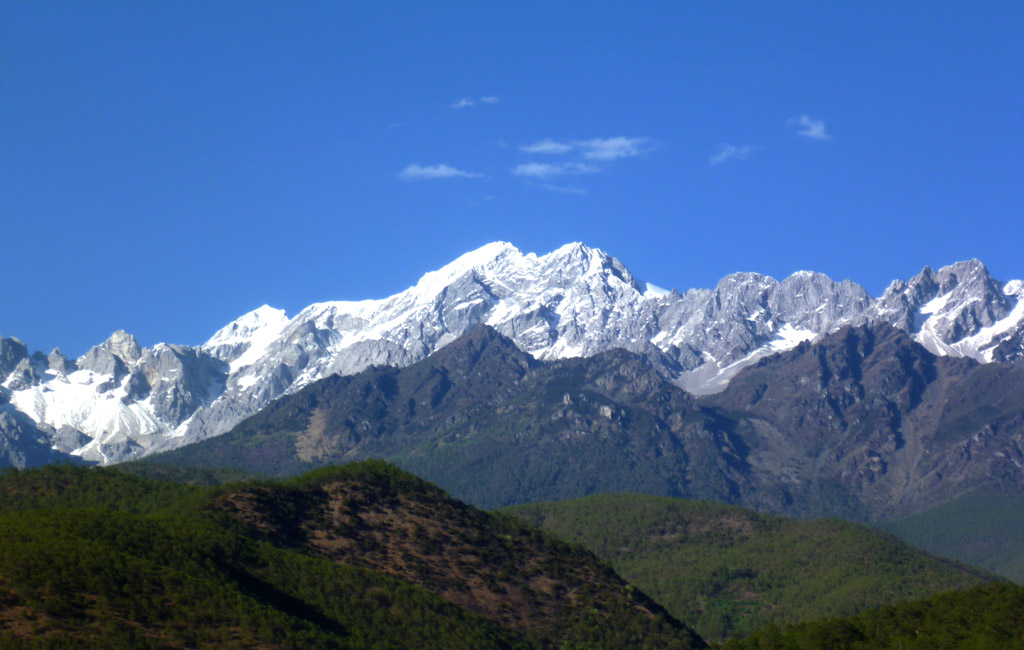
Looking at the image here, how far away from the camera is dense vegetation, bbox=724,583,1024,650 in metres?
162

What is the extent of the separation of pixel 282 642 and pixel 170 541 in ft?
87.0

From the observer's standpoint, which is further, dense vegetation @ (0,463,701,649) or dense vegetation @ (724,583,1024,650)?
dense vegetation @ (724,583,1024,650)

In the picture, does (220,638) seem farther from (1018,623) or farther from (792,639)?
(1018,623)

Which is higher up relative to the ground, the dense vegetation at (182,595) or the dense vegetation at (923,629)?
the dense vegetation at (182,595)

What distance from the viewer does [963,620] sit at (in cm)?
17412

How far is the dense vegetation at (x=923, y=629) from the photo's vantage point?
16162cm

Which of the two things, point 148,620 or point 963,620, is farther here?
point 963,620

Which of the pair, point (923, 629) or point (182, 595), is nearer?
point (182, 595)

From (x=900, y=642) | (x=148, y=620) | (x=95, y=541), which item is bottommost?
(x=900, y=642)

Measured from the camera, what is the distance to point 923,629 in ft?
558

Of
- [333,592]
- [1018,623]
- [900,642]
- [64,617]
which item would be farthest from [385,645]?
[1018,623]

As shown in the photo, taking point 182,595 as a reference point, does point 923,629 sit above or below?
below

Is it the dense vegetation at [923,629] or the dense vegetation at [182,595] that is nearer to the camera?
the dense vegetation at [182,595]

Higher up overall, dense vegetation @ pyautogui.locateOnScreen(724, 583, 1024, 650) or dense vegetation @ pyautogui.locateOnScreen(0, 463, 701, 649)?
dense vegetation @ pyautogui.locateOnScreen(0, 463, 701, 649)
